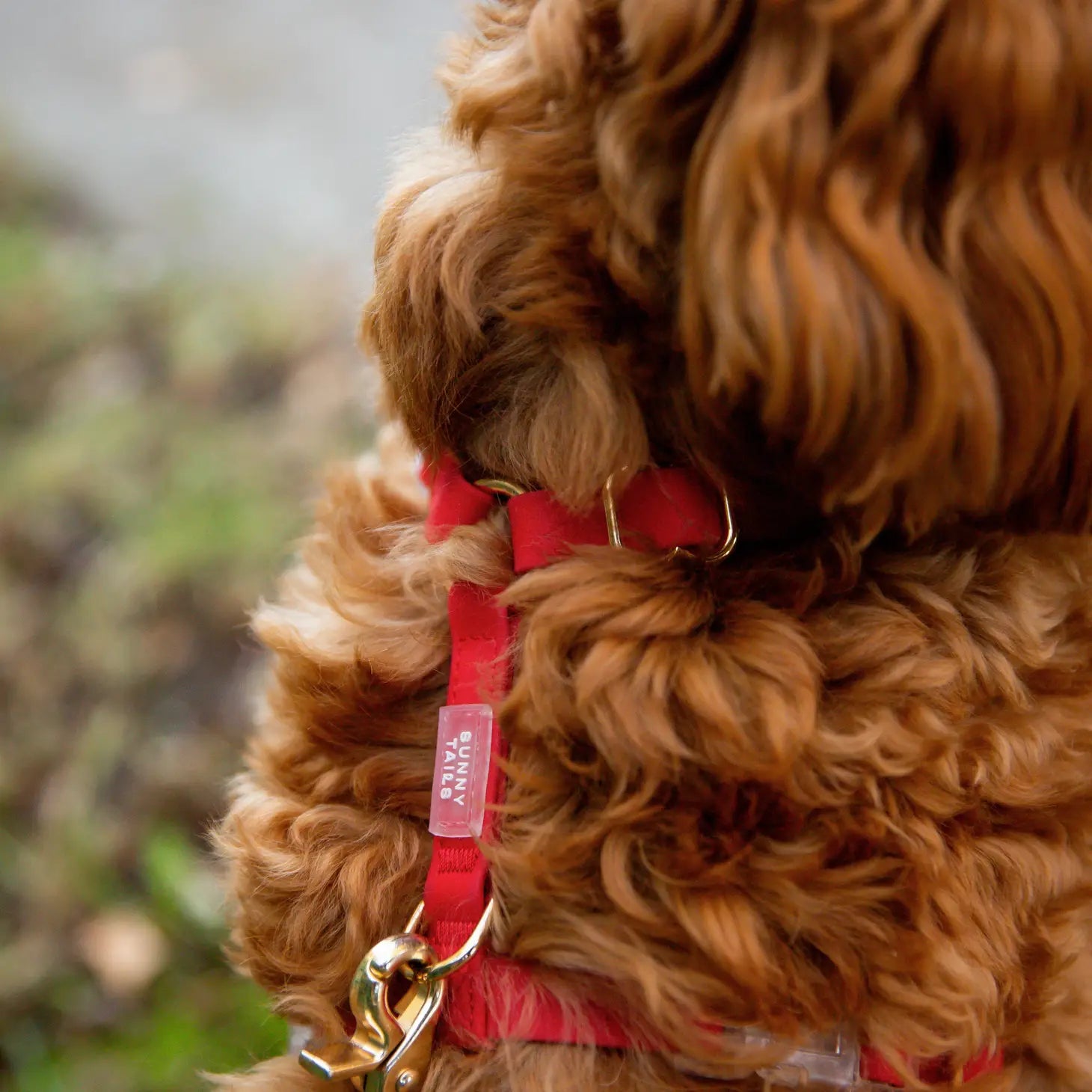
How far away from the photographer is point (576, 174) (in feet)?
3.10

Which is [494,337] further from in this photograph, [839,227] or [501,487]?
[839,227]

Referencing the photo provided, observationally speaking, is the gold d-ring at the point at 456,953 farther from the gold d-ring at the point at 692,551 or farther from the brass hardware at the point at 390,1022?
the gold d-ring at the point at 692,551

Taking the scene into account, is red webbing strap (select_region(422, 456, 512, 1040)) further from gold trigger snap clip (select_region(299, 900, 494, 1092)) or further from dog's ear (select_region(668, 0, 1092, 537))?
dog's ear (select_region(668, 0, 1092, 537))

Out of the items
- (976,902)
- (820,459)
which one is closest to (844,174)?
(820,459)

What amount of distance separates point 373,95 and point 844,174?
2.84 m

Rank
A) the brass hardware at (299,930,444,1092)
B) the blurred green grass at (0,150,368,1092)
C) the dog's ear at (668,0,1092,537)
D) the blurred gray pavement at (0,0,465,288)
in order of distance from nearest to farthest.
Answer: the dog's ear at (668,0,1092,537) → the brass hardware at (299,930,444,1092) → the blurred green grass at (0,150,368,1092) → the blurred gray pavement at (0,0,465,288)

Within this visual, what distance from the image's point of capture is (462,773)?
3.38 feet

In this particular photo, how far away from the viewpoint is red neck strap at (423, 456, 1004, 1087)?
3.34ft

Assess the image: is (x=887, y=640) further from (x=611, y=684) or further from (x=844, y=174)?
(x=844, y=174)

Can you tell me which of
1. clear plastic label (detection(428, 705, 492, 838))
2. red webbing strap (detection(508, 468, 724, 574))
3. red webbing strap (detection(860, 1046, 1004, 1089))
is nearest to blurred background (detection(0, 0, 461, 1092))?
red webbing strap (detection(508, 468, 724, 574))

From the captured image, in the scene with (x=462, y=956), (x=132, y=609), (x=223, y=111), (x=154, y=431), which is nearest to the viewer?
(x=462, y=956)

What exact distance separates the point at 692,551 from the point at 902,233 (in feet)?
1.01

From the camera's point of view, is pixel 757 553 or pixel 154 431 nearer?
pixel 757 553

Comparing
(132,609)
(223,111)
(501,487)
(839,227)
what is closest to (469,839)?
(501,487)
